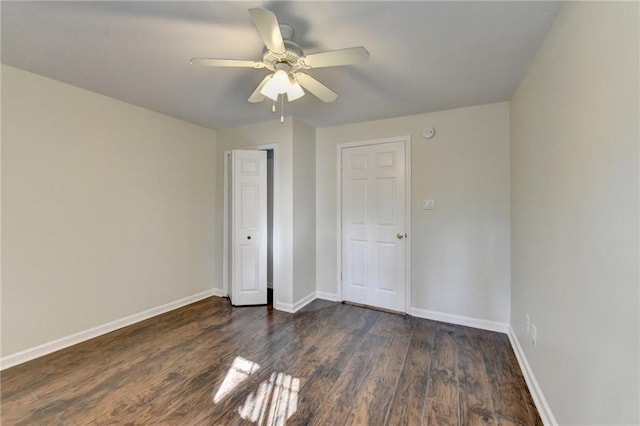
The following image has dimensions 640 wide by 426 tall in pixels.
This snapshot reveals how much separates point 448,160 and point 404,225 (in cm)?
87

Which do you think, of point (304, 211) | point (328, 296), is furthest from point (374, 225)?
point (328, 296)

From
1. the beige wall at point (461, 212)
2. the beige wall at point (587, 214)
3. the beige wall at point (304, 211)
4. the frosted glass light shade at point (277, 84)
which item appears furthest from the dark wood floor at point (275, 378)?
the frosted glass light shade at point (277, 84)

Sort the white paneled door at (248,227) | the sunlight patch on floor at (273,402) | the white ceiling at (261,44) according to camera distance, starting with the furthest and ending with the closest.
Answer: the white paneled door at (248,227) < the sunlight patch on floor at (273,402) < the white ceiling at (261,44)

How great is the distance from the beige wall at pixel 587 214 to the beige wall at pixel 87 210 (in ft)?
11.9

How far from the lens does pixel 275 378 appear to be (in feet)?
6.42

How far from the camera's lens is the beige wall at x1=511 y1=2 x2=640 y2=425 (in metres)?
0.89

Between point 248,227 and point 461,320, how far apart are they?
2710 millimetres

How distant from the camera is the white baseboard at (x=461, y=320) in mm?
2670

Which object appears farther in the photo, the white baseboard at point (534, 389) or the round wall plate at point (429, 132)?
the round wall plate at point (429, 132)

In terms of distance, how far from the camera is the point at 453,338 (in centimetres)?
255

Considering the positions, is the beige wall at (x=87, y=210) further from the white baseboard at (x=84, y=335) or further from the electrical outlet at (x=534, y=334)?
the electrical outlet at (x=534, y=334)

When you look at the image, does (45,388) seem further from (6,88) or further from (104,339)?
(6,88)

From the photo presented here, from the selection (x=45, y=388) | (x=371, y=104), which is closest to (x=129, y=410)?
(x=45, y=388)

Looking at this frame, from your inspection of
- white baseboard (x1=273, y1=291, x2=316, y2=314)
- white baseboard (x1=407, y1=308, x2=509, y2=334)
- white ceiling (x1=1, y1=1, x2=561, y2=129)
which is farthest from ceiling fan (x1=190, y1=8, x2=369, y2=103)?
white baseboard (x1=407, y1=308, x2=509, y2=334)
